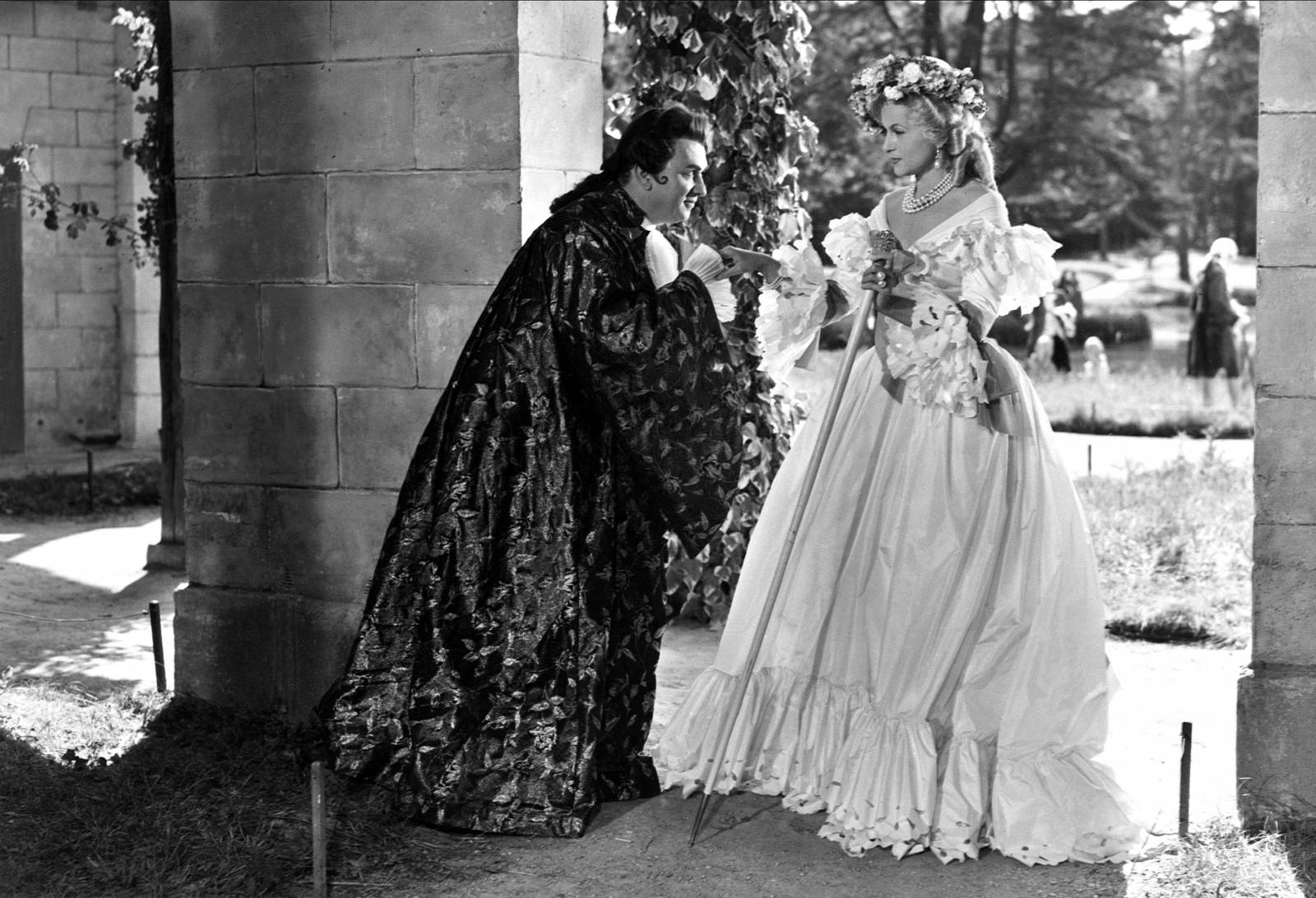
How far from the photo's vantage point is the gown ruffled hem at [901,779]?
13.8 ft

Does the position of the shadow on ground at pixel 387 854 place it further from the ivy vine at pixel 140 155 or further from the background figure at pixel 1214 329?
the background figure at pixel 1214 329

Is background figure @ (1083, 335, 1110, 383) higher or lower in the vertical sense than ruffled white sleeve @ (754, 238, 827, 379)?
lower

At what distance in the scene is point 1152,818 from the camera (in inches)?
180

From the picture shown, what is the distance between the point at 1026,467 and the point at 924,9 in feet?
55.1

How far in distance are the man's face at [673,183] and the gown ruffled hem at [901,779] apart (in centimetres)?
125

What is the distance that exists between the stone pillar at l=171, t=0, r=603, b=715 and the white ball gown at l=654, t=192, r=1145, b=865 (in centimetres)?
120

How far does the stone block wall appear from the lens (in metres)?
12.8

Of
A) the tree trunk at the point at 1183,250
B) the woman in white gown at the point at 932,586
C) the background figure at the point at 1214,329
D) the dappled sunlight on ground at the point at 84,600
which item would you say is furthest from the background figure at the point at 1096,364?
the woman in white gown at the point at 932,586

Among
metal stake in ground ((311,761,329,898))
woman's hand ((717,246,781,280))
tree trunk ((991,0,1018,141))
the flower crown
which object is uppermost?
tree trunk ((991,0,1018,141))

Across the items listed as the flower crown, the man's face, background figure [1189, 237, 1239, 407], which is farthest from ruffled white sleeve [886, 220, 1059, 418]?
background figure [1189, 237, 1239, 407]

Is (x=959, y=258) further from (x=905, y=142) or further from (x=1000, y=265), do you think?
(x=905, y=142)

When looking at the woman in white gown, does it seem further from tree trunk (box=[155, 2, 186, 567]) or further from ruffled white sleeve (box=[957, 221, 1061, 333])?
tree trunk (box=[155, 2, 186, 567])

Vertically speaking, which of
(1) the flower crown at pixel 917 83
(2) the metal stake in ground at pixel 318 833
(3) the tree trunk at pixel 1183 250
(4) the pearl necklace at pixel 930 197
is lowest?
(2) the metal stake in ground at pixel 318 833

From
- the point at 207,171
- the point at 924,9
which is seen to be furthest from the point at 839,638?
the point at 924,9
